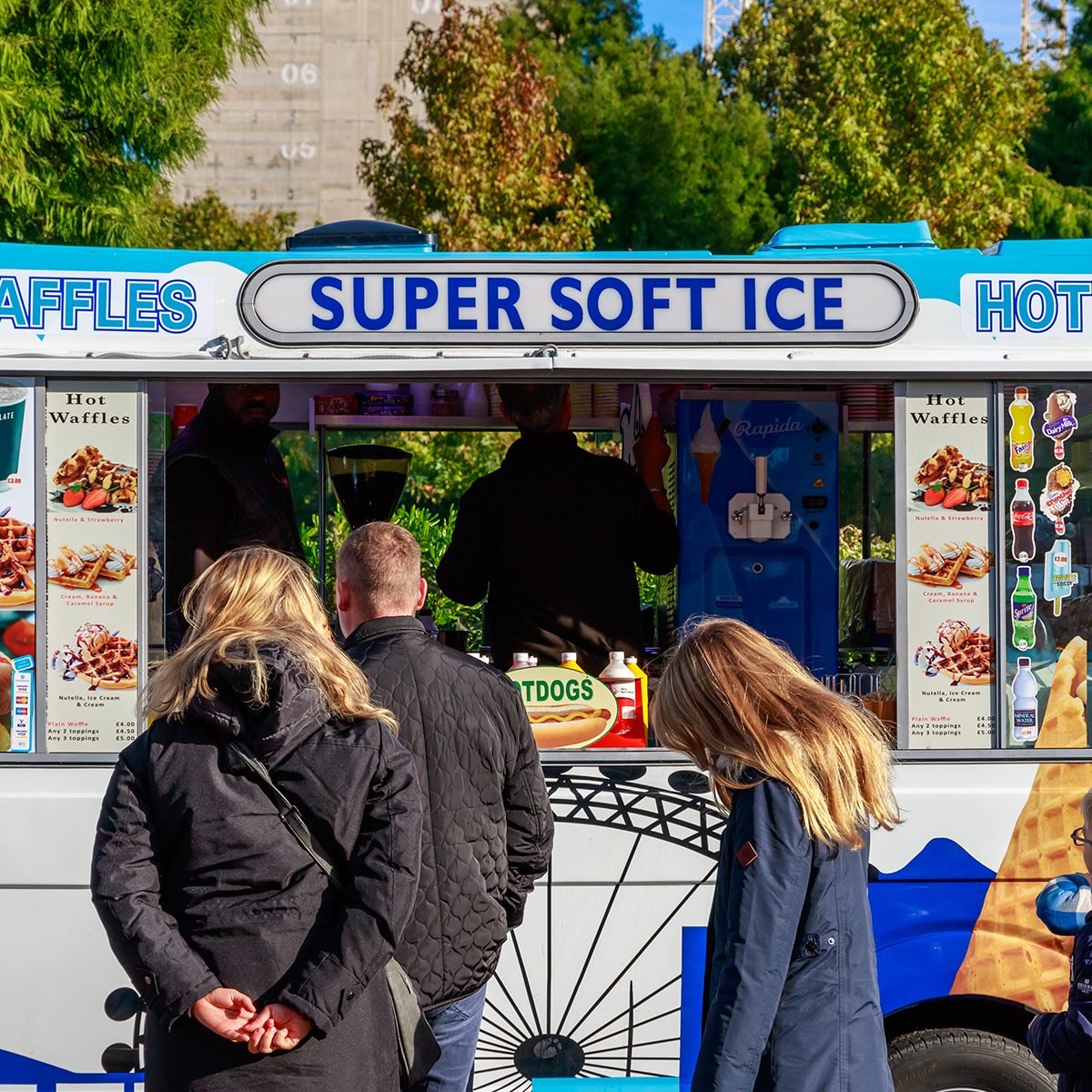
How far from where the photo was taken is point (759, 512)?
15.7 feet

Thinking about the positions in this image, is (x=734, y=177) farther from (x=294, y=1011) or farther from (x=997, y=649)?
(x=294, y=1011)

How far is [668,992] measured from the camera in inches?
152

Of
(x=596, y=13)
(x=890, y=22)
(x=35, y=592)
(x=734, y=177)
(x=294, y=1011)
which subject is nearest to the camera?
(x=294, y=1011)

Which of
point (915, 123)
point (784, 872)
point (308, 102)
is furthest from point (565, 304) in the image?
point (308, 102)

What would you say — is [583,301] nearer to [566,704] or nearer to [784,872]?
[566,704]

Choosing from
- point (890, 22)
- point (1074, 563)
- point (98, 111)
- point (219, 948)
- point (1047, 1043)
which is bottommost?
point (1047, 1043)

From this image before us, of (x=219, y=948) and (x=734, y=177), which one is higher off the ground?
(x=734, y=177)

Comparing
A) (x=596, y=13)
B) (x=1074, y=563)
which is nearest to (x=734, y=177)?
(x=596, y=13)

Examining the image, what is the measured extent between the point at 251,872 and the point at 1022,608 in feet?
8.04

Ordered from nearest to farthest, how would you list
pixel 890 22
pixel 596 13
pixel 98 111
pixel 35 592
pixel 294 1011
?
pixel 294 1011
pixel 35 592
pixel 98 111
pixel 890 22
pixel 596 13

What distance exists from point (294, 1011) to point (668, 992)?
167cm

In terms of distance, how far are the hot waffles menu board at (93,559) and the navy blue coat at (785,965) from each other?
6.59 ft

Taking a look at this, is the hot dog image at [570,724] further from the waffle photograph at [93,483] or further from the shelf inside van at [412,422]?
the shelf inside van at [412,422]

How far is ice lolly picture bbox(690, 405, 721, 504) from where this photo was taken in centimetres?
478
